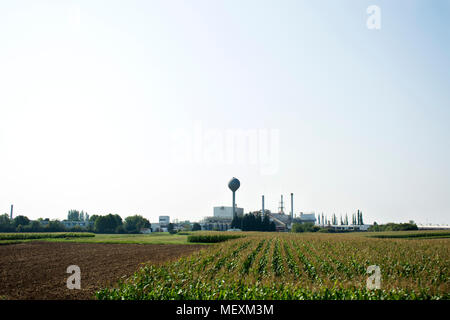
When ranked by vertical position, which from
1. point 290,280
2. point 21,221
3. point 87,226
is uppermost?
point 290,280

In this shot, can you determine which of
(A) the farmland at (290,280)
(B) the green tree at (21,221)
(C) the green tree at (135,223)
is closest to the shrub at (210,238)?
(A) the farmland at (290,280)

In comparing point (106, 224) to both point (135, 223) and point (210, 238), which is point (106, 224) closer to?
point (135, 223)

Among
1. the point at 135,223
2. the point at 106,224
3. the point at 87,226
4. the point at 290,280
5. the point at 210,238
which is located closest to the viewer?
the point at 290,280

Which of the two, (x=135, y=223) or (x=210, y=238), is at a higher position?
(x=210, y=238)

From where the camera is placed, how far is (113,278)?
23562mm

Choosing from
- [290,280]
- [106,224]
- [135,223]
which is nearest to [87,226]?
[106,224]

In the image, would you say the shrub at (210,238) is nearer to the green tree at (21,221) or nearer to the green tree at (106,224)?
the green tree at (106,224)

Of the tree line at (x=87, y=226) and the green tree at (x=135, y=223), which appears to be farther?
the green tree at (x=135, y=223)

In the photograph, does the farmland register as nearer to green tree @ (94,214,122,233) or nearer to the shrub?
the shrub

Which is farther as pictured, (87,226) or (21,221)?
(87,226)

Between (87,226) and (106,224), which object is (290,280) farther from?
(87,226)

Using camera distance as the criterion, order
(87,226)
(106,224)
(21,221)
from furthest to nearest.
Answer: (87,226) < (106,224) < (21,221)

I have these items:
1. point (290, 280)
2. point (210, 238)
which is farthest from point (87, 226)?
point (290, 280)
